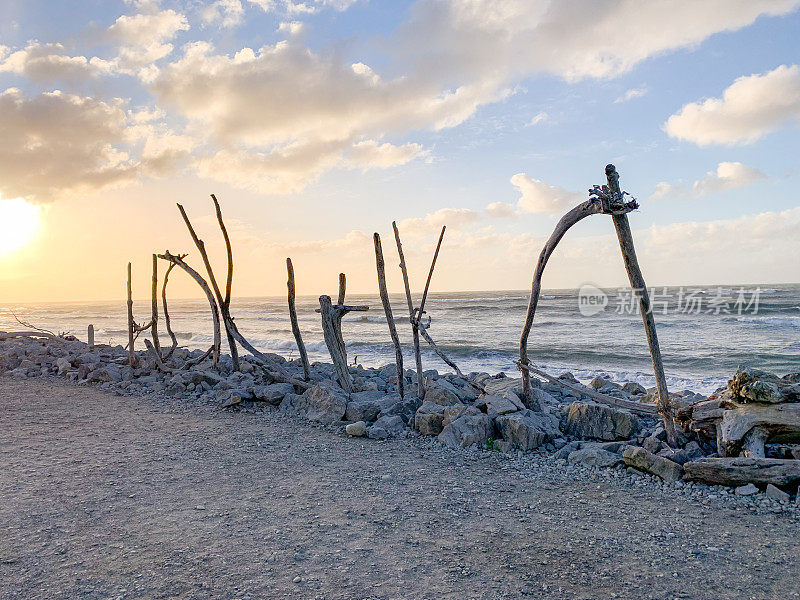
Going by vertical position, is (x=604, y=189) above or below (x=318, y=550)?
above

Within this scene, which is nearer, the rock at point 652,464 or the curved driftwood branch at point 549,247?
the rock at point 652,464

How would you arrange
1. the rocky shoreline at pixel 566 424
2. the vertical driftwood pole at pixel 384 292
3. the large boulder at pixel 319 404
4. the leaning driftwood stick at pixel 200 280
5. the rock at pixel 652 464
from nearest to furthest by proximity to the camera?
the rocky shoreline at pixel 566 424
the rock at pixel 652 464
the large boulder at pixel 319 404
the vertical driftwood pole at pixel 384 292
the leaning driftwood stick at pixel 200 280

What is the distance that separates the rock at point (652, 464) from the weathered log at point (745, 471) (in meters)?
0.12

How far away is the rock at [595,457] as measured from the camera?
5383 millimetres

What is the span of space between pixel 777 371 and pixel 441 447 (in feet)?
46.1

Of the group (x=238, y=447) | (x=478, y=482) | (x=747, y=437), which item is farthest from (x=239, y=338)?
(x=747, y=437)

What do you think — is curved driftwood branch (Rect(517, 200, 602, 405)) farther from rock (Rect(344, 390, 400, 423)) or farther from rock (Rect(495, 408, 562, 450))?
rock (Rect(344, 390, 400, 423))

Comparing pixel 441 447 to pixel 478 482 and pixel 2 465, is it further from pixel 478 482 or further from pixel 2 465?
pixel 2 465

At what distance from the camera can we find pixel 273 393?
27.8 ft

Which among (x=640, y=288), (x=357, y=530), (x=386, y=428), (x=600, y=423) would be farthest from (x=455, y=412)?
(x=357, y=530)

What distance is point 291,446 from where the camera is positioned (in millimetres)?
6453

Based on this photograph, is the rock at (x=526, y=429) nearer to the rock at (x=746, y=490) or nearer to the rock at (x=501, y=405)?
the rock at (x=501, y=405)

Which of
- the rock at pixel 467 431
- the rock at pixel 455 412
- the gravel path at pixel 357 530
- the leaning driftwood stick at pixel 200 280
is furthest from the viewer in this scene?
the leaning driftwood stick at pixel 200 280

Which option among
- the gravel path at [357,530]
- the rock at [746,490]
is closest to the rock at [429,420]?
the gravel path at [357,530]
